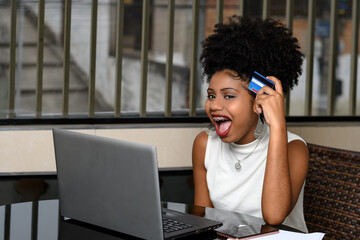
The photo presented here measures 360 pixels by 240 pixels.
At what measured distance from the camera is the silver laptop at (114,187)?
4.04ft

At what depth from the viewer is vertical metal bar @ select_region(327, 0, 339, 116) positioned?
2799mm

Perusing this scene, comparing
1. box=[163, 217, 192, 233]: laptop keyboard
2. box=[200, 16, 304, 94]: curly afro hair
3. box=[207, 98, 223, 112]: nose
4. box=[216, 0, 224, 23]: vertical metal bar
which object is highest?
box=[216, 0, 224, 23]: vertical metal bar

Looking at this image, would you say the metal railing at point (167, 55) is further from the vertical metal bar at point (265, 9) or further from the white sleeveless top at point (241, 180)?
the white sleeveless top at point (241, 180)

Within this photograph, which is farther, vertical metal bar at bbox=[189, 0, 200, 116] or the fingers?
vertical metal bar at bbox=[189, 0, 200, 116]

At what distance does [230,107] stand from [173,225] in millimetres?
493

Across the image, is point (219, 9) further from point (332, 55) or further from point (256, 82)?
point (256, 82)

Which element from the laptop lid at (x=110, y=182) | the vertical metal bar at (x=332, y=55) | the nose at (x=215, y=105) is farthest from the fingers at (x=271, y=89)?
the vertical metal bar at (x=332, y=55)

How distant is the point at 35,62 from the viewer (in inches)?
93.4

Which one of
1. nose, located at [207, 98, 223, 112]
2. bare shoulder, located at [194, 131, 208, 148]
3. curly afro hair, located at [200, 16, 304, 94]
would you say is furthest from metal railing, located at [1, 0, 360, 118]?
nose, located at [207, 98, 223, 112]

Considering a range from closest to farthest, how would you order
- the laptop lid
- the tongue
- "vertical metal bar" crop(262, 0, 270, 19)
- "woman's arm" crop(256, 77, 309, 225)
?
the laptop lid < "woman's arm" crop(256, 77, 309, 225) < the tongue < "vertical metal bar" crop(262, 0, 270, 19)

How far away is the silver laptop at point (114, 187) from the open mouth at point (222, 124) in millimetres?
373

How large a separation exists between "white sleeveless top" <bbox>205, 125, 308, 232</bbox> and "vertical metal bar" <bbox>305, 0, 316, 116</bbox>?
913mm

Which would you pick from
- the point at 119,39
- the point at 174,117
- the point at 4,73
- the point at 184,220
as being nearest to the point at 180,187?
the point at 174,117

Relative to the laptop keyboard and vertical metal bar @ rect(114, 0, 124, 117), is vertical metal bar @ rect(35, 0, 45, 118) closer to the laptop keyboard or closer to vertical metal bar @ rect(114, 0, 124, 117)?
vertical metal bar @ rect(114, 0, 124, 117)
